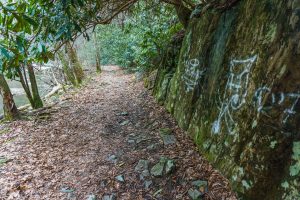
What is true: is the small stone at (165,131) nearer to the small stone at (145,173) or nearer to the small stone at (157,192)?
the small stone at (145,173)

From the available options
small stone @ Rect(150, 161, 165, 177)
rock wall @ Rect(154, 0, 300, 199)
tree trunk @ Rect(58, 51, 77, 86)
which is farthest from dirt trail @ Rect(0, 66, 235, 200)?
tree trunk @ Rect(58, 51, 77, 86)

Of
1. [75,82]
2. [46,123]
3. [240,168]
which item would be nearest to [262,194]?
[240,168]

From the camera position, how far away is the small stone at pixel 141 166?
4.21 m

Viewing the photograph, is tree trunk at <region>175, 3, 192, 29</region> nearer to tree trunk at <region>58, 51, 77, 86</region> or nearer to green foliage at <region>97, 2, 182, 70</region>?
green foliage at <region>97, 2, 182, 70</region>

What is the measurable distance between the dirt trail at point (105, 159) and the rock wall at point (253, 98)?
1.31ft

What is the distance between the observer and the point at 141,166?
14.1ft

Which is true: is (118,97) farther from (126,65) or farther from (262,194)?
(126,65)

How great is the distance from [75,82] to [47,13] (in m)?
9.14

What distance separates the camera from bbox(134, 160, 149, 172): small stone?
13.8 feet

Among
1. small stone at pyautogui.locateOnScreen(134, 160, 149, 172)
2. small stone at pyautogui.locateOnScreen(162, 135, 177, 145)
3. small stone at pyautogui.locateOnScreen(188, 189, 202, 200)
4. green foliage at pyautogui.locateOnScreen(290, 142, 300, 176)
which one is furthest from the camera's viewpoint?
small stone at pyautogui.locateOnScreen(162, 135, 177, 145)

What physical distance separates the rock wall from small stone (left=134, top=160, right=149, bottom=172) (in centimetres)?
98

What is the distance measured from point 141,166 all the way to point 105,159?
85 centimetres

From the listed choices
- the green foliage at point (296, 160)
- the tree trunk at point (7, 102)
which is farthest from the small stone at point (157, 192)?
the tree trunk at point (7, 102)

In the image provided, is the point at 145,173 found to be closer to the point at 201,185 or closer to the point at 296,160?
the point at 201,185
